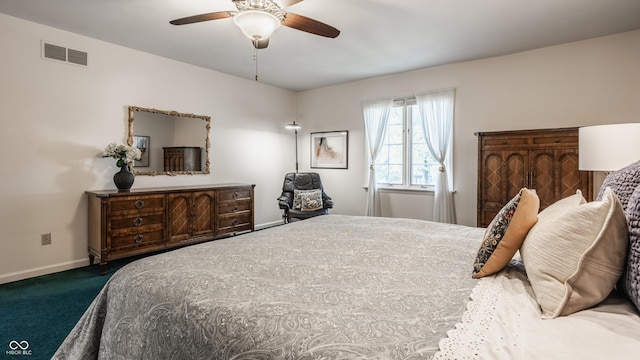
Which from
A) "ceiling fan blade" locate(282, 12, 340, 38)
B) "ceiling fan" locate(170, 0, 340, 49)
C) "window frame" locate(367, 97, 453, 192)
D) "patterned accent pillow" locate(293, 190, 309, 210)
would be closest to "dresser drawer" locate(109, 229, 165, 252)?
"patterned accent pillow" locate(293, 190, 309, 210)

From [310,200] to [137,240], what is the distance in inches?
92.1

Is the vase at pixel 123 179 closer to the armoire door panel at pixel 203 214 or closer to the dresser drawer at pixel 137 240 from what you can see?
the dresser drawer at pixel 137 240

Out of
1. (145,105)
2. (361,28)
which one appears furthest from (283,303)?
(145,105)

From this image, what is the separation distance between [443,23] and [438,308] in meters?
3.01

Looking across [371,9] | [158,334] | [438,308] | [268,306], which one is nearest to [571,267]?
[438,308]

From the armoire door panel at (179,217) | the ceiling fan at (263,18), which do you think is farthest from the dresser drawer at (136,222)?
the ceiling fan at (263,18)

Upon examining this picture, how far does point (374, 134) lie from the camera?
5145 millimetres

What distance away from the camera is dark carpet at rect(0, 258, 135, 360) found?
6.51 feet

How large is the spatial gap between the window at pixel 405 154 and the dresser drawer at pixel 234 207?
2.15 meters

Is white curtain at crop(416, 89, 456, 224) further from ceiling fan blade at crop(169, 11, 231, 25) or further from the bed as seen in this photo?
ceiling fan blade at crop(169, 11, 231, 25)

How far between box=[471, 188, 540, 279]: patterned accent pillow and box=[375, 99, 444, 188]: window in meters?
3.36

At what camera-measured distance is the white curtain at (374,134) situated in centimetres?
505

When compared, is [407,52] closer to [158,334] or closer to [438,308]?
[438,308]

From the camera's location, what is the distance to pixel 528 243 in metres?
1.21
